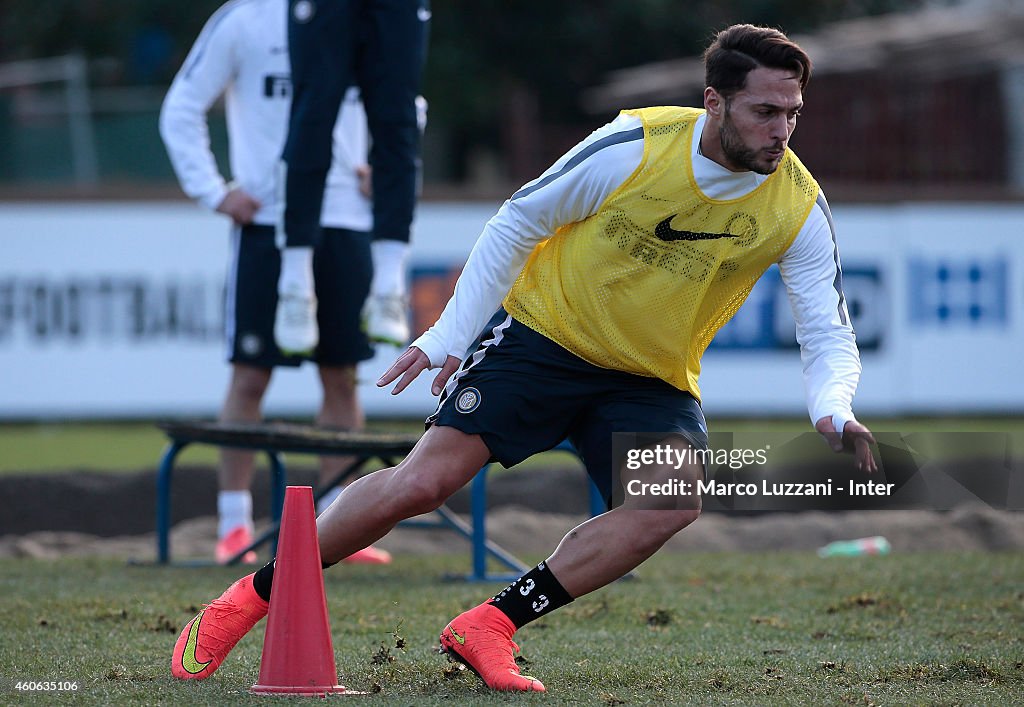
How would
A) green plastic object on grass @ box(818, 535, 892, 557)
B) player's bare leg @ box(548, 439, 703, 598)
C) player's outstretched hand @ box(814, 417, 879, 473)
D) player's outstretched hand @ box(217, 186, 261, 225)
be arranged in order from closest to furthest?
player's outstretched hand @ box(814, 417, 879, 473)
player's bare leg @ box(548, 439, 703, 598)
player's outstretched hand @ box(217, 186, 261, 225)
green plastic object on grass @ box(818, 535, 892, 557)

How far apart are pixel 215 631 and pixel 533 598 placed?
0.95 metres

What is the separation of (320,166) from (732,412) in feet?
24.8

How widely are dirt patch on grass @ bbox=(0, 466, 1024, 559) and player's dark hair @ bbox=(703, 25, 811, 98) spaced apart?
156 inches

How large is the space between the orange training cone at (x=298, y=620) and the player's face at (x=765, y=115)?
1630 mm

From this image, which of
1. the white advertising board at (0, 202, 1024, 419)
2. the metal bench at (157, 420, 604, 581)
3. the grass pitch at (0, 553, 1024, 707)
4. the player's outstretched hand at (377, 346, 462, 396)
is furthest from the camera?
the white advertising board at (0, 202, 1024, 419)

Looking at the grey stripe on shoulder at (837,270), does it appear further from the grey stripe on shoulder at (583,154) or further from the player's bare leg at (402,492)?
the player's bare leg at (402,492)

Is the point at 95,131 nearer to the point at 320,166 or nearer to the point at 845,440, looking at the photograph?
the point at 320,166

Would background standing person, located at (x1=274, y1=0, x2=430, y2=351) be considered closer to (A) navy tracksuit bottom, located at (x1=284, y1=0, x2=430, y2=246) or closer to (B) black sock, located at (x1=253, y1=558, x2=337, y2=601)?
(A) navy tracksuit bottom, located at (x1=284, y1=0, x2=430, y2=246)

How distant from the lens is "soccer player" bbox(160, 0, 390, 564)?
7.57 metres

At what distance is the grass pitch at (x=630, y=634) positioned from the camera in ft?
14.9

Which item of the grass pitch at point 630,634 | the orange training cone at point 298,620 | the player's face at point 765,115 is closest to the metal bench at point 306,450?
the grass pitch at point 630,634

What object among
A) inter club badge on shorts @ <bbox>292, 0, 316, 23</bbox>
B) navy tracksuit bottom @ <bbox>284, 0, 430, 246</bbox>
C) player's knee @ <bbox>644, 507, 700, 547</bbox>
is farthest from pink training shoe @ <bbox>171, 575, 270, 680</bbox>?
inter club badge on shorts @ <bbox>292, 0, 316, 23</bbox>

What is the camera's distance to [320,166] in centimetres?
732

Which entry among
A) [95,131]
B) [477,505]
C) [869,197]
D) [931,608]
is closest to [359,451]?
[477,505]
